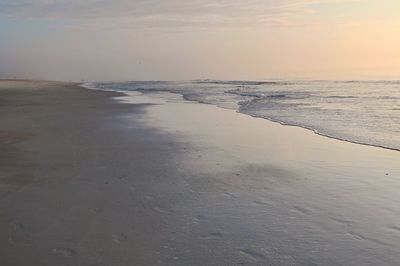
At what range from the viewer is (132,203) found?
22.2 ft

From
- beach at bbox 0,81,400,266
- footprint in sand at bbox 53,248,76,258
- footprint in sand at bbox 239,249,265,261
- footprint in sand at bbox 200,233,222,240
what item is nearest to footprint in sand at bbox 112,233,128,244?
beach at bbox 0,81,400,266

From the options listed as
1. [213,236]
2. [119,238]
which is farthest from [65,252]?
[213,236]

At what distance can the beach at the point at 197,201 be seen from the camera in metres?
4.95

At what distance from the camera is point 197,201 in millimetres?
6938

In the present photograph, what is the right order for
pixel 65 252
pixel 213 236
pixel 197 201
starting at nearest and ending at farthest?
pixel 65 252
pixel 213 236
pixel 197 201

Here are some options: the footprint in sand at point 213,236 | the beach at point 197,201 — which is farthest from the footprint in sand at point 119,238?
the footprint in sand at point 213,236

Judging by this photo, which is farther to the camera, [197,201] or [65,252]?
[197,201]

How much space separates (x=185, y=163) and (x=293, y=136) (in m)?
4.67

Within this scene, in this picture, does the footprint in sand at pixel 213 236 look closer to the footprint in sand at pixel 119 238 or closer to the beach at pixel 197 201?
the beach at pixel 197 201

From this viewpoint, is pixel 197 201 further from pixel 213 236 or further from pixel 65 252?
pixel 65 252

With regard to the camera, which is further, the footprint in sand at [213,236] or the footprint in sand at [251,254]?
the footprint in sand at [213,236]

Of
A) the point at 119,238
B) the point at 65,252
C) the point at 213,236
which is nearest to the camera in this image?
the point at 65,252

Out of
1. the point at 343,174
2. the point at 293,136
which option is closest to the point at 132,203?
the point at 343,174

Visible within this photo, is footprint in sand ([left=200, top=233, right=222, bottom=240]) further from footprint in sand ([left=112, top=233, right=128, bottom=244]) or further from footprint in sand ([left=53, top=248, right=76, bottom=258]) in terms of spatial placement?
footprint in sand ([left=53, top=248, right=76, bottom=258])
